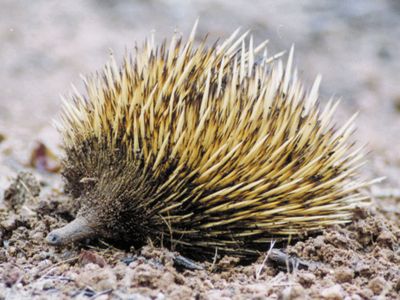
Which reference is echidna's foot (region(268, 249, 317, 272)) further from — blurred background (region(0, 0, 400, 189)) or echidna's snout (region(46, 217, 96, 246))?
blurred background (region(0, 0, 400, 189))

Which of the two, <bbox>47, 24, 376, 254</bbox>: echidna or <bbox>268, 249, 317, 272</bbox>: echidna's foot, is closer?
<bbox>47, 24, 376, 254</bbox>: echidna

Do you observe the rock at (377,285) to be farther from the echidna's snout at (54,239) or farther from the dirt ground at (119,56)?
the echidna's snout at (54,239)

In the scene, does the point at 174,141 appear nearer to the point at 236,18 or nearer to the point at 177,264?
the point at 177,264

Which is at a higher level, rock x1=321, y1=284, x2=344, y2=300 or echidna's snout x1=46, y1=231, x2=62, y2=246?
echidna's snout x1=46, y1=231, x2=62, y2=246

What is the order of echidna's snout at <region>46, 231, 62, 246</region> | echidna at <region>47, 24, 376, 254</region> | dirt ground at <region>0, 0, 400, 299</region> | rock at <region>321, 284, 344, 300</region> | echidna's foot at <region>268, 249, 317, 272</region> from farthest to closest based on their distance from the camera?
echidna's foot at <region>268, 249, 317, 272</region> → echidna at <region>47, 24, 376, 254</region> → echidna's snout at <region>46, 231, 62, 246</region> → dirt ground at <region>0, 0, 400, 299</region> → rock at <region>321, 284, 344, 300</region>

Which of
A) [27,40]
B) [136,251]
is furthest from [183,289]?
[27,40]

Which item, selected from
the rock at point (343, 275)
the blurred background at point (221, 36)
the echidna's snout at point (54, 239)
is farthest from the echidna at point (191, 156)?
the blurred background at point (221, 36)

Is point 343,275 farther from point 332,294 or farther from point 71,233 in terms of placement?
point 71,233

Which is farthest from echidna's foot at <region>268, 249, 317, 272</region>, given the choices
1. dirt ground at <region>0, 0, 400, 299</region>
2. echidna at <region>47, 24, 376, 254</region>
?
Result: echidna at <region>47, 24, 376, 254</region>
